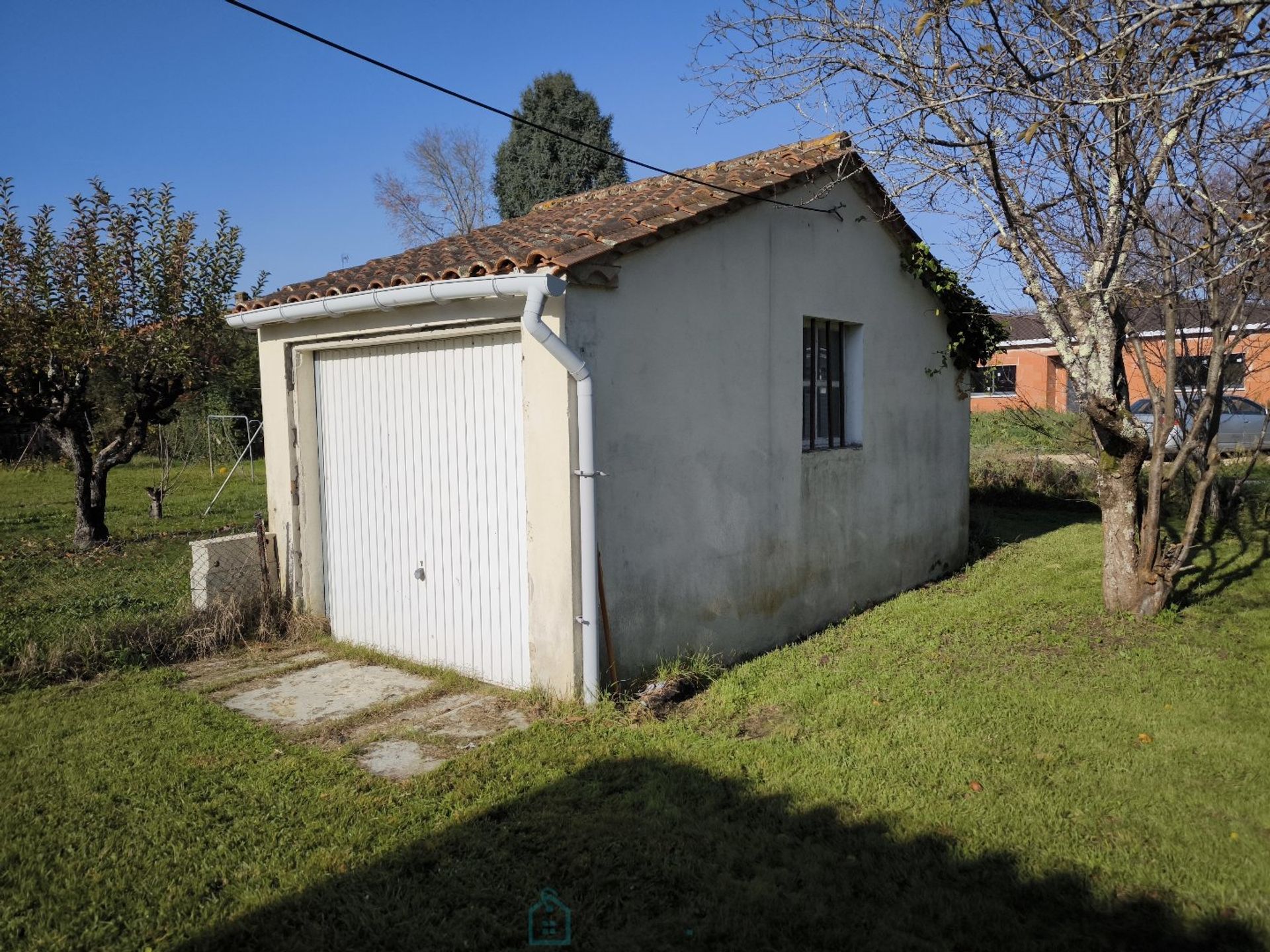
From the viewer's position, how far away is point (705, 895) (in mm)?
3355

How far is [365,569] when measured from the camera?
701cm

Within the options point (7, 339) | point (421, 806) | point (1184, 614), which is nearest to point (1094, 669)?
point (1184, 614)

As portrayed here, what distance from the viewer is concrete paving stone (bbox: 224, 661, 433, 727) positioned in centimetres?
546

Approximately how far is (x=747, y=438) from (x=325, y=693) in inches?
141

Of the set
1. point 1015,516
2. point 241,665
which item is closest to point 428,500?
point 241,665

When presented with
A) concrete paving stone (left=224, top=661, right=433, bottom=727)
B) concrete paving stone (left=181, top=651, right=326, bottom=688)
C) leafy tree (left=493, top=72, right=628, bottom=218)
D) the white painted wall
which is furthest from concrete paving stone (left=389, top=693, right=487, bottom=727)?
leafy tree (left=493, top=72, right=628, bottom=218)

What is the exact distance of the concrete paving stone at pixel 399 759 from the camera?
4.55 m

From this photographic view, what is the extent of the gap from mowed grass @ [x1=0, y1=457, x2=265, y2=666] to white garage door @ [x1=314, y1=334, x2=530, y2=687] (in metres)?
1.68

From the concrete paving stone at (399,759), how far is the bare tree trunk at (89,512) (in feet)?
27.7

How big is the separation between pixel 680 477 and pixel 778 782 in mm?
2325

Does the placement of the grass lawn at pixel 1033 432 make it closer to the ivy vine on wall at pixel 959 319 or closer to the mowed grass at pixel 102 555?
the ivy vine on wall at pixel 959 319

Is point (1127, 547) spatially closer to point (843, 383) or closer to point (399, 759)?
point (843, 383)

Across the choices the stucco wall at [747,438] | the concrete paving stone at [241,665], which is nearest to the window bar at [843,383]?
the stucco wall at [747,438]

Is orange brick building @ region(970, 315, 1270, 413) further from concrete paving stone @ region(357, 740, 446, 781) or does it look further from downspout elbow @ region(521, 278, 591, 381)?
concrete paving stone @ region(357, 740, 446, 781)
